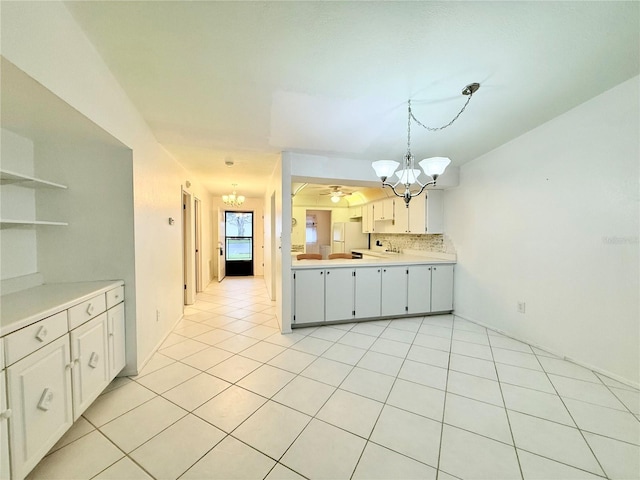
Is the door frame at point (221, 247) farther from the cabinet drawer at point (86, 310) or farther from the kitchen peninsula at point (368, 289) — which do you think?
the cabinet drawer at point (86, 310)

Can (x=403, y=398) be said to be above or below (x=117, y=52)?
below

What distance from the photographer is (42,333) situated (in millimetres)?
1333

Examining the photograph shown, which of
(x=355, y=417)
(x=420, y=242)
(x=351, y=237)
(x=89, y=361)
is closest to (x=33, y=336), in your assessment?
(x=89, y=361)

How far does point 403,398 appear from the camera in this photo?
1976 millimetres

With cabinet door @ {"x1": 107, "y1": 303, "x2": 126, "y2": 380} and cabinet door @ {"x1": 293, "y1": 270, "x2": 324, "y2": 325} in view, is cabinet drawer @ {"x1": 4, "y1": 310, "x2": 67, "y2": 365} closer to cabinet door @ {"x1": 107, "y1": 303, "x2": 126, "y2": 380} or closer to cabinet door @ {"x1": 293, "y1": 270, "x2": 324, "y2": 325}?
cabinet door @ {"x1": 107, "y1": 303, "x2": 126, "y2": 380}

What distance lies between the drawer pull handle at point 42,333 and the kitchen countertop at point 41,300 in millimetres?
56

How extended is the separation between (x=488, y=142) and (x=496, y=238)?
124 centimetres

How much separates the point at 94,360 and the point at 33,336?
2.01ft

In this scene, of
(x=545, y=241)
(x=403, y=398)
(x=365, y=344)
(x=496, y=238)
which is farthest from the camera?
(x=496, y=238)

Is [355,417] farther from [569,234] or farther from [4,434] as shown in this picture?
[569,234]

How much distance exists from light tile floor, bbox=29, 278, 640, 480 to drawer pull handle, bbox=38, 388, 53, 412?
365mm

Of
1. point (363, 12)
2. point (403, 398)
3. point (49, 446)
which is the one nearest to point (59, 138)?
point (49, 446)

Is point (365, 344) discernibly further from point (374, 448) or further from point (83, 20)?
point (83, 20)

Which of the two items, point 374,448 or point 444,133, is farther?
point 444,133
